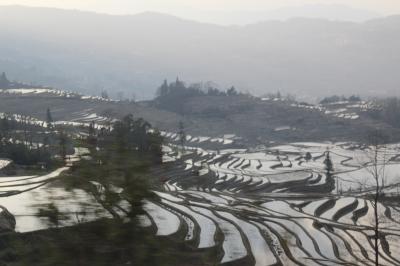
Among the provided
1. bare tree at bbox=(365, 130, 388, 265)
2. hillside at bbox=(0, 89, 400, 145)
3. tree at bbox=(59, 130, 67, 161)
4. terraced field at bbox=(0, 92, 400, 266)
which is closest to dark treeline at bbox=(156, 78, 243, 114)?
hillside at bbox=(0, 89, 400, 145)

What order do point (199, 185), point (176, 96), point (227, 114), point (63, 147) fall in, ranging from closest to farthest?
1. point (63, 147)
2. point (199, 185)
3. point (227, 114)
4. point (176, 96)

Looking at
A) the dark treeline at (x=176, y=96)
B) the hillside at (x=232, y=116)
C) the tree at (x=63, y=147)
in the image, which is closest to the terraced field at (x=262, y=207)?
the tree at (x=63, y=147)

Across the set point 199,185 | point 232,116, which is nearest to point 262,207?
point 199,185

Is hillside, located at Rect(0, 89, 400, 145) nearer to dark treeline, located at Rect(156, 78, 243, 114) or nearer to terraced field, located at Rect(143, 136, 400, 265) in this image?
dark treeline, located at Rect(156, 78, 243, 114)

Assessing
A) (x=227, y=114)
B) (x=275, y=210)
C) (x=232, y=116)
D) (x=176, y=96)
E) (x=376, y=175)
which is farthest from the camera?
(x=176, y=96)

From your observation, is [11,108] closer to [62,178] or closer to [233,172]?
[233,172]

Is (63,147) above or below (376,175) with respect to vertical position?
above

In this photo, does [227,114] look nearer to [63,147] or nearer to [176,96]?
[176,96]

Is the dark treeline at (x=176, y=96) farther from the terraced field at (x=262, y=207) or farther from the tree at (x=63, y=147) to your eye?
the tree at (x=63, y=147)
